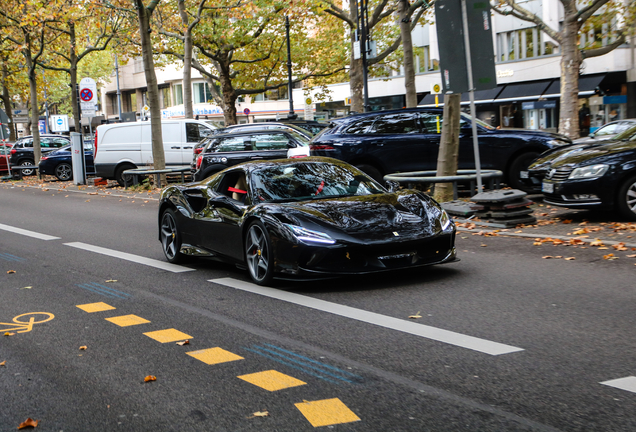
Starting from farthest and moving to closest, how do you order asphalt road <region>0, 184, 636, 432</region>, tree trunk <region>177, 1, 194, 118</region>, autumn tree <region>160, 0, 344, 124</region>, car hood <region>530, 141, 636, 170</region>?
autumn tree <region>160, 0, 344, 124</region> → tree trunk <region>177, 1, 194, 118</region> → car hood <region>530, 141, 636, 170</region> → asphalt road <region>0, 184, 636, 432</region>

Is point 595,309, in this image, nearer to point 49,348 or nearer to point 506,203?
point 49,348

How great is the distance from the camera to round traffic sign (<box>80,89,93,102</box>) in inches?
1016

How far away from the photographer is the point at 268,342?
206 inches

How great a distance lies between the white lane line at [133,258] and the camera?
28.5 ft

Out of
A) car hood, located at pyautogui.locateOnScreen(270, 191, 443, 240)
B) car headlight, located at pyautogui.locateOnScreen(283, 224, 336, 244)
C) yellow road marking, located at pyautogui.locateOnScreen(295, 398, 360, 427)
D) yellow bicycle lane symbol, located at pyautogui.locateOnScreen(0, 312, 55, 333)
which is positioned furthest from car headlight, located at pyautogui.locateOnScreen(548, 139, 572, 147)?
→ yellow road marking, located at pyautogui.locateOnScreen(295, 398, 360, 427)

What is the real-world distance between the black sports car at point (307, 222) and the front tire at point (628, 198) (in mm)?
4068

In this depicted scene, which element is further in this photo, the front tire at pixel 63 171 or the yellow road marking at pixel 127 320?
the front tire at pixel 63 171

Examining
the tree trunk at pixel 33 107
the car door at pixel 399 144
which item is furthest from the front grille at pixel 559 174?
the tree trunk at pixel 33 107

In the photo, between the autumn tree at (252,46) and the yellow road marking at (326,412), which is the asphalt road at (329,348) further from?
the autumn tree at (252,46)

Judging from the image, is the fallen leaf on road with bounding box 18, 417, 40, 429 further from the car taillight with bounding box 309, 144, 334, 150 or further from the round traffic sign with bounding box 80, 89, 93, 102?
the round traffic sign with bounding box 80, 89, 93, 102

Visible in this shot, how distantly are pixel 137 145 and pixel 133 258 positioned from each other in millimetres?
14911

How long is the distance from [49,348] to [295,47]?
120 feet

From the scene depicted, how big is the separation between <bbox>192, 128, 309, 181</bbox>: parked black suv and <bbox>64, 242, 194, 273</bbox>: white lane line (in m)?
7.31

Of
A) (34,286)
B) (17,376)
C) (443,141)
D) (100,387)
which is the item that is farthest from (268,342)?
(443,141)
